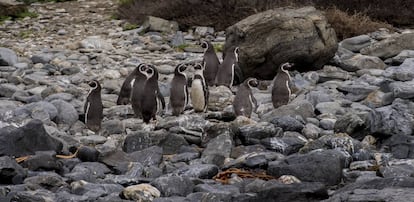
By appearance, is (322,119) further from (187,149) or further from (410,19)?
(410,19)

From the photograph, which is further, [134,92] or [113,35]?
[113,35]

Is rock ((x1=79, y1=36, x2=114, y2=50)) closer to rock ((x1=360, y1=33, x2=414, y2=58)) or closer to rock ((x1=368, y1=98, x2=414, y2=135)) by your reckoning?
rock ((x1=360, y1=33, x2=414, y2=58))

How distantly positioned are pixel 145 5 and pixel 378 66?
269 inches

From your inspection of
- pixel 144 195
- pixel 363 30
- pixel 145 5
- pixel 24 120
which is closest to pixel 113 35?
pixel 145 5

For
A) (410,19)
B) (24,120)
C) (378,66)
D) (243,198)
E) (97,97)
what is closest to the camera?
(243,198)

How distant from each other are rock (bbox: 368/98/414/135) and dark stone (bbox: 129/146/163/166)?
81.5 inches

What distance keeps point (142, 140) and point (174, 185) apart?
5.52ft

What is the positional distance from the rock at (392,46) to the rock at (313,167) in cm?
651

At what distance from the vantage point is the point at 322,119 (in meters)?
8.88

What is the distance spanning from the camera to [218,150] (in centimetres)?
743

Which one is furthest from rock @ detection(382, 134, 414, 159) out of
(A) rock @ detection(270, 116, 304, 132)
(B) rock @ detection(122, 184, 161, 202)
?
(B) rock @ detection(122, 184, 161, 202)

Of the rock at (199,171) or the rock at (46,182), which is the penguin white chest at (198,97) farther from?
the rock at (46,182)

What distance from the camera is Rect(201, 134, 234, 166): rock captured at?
7.22 m

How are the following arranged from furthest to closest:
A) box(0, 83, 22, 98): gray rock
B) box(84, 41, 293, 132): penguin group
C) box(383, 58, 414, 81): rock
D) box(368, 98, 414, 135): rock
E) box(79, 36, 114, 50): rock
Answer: box(79, 36, 114, 50): rock
box(383, 58, 414, 81): rock
box(0, 83, 22, 98): gray rock
box(84, 41, 293, 132): penguin group
box(368, 98, 414, 135): rock
